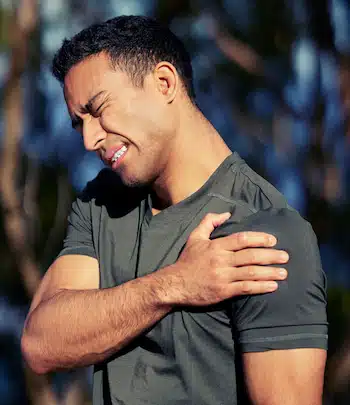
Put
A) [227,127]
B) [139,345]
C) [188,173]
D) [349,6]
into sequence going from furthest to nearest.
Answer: [227,127]
[349,6]
[188,173]
[139,345]

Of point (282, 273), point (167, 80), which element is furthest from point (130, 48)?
point (282, 273)

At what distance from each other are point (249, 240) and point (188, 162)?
0.43 m

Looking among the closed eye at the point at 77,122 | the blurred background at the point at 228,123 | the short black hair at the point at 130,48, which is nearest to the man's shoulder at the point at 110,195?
the closed eye at the point at 77,122

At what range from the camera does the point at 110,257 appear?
2.42 m

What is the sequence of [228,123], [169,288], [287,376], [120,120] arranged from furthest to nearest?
[228,123]
[120,120]
[169,288]
[287,376]

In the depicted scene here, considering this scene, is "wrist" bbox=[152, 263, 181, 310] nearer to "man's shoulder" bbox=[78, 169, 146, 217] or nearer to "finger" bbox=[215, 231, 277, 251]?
"finger" bbox=[215, 231, 277, 251]

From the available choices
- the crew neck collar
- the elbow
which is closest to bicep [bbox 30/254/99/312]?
the elbow

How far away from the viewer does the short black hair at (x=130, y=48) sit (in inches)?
96.2

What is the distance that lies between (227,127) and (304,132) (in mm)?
1721

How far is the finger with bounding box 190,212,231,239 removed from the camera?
2158 mm

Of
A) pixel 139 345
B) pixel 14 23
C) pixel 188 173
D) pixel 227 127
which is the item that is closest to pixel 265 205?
pixel 188 173

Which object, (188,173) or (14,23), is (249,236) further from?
(14,23)

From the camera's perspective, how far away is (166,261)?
2.27 m

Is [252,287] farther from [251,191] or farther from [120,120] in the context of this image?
[120,120]
